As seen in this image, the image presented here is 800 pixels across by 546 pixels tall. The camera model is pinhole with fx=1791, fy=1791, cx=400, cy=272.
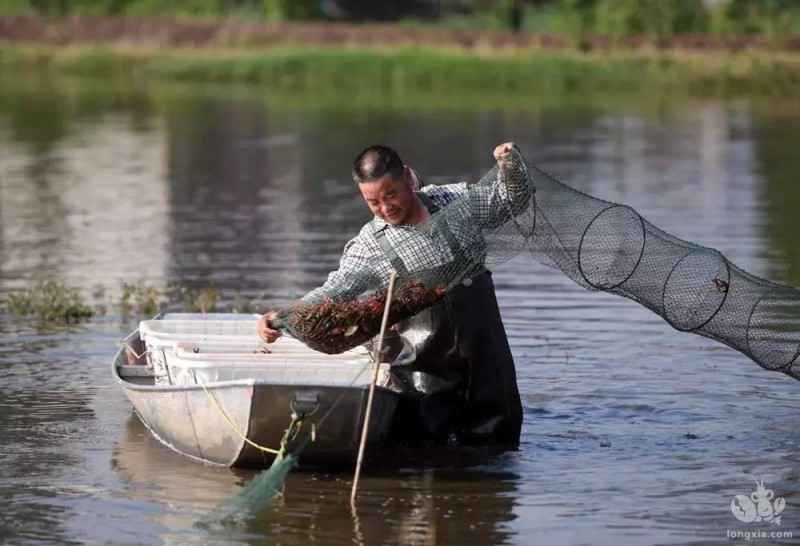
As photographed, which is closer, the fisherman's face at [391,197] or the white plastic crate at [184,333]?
the fisherman's face at [391,197]

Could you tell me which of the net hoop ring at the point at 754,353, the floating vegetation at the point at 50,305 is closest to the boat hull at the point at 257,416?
the net hoop ring at the point at 754,353

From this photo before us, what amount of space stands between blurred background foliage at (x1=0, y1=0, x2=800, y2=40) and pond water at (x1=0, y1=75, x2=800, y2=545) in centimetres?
2432

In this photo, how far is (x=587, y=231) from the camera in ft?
36.3

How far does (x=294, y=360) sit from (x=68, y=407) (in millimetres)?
2095

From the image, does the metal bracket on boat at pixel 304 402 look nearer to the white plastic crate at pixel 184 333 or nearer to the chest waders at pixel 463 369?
the chest waders at pixel 463 369

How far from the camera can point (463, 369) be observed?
1076cm

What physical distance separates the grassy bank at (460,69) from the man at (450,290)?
40413mm

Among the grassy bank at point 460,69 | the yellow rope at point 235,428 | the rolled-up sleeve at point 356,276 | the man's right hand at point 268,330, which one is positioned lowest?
the grassy bank at point 460,69

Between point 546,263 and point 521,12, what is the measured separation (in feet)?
224

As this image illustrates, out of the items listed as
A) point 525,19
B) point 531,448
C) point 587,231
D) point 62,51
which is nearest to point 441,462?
point 531,448

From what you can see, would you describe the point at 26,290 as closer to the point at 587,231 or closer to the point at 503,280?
the point at 503,280

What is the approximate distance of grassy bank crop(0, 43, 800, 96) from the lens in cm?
5175

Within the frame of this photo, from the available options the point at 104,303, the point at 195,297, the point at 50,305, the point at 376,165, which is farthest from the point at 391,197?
the point at 104,303

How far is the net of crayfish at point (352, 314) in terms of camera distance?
10.2 meters
